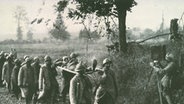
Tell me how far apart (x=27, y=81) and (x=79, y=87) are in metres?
4.14

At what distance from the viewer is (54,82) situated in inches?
447

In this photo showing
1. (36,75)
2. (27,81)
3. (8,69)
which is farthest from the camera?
(8,69)

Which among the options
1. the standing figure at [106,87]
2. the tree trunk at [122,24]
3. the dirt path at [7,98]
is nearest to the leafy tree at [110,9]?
the tree trunk at [122,24]

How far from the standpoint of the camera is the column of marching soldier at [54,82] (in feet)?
25.7

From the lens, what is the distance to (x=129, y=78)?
37.2ft

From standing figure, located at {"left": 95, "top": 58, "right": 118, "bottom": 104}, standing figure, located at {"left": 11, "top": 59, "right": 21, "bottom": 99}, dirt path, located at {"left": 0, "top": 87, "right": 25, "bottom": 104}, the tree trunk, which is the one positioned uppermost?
the tree trunk

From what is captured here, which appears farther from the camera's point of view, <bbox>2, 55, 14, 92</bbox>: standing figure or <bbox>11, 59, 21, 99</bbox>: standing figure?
<bbox>2, 55, 14, 92</bbox>: standing figure

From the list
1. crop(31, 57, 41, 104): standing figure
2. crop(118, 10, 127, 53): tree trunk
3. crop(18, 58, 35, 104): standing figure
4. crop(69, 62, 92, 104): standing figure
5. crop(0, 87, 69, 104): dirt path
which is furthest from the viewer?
crop(118, 10, 127, 53): tree trunk

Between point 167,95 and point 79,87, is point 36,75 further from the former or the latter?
point 79,87

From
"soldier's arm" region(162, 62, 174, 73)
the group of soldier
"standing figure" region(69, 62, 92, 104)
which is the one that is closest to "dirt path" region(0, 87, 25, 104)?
the group of soldier

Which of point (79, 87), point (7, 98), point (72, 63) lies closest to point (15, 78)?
point (7, 98)

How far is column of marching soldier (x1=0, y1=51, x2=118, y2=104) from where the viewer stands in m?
7.83

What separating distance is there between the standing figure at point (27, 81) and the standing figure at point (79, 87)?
3.94 meters

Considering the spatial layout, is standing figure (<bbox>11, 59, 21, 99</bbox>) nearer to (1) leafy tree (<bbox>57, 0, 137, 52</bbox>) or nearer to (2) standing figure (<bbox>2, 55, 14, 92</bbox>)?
(2) standing figure (<bbox>2, 55, 14, 92</bbox>)
